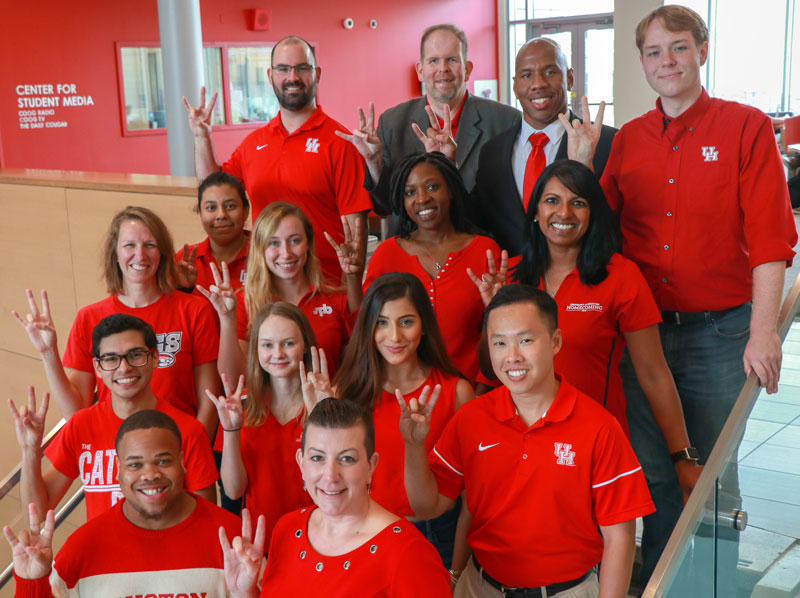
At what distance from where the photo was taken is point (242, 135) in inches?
455

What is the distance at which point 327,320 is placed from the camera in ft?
10.4

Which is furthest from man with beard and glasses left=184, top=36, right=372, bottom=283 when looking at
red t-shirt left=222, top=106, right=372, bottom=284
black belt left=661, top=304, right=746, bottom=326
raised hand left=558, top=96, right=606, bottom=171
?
black belt left=661, top=304, right=746, bottom=326

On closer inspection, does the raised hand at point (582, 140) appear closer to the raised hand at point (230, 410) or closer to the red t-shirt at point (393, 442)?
the red t-shirt at point (393, 442)

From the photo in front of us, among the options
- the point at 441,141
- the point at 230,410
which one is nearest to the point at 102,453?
the point at 230,410

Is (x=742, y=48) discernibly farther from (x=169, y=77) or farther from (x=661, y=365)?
(x=661, y=365)

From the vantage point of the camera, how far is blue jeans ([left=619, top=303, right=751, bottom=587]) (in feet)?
9.69

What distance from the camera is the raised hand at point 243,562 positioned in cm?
210

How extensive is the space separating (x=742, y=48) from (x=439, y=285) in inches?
449

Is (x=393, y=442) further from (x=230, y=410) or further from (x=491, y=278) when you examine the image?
(x=491, y=278)

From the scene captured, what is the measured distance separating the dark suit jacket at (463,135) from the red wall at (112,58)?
6.61m

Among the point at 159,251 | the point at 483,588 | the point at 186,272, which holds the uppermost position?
the point at 159,251

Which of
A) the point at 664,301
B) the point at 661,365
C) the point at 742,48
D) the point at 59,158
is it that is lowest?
the point at 661,365

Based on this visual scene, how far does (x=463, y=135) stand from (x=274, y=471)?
70.9 inches

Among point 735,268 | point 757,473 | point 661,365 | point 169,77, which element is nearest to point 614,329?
point 661,365
